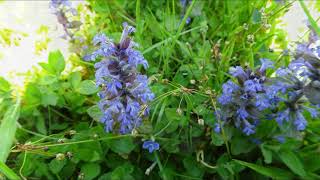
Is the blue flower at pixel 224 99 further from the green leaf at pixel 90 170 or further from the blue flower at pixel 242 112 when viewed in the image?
the green leaf at pixel 90 170

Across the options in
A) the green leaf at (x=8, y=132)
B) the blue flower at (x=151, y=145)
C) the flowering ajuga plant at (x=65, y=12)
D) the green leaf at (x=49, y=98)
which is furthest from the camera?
the flowering ajuga plant at (x=65, y=12)

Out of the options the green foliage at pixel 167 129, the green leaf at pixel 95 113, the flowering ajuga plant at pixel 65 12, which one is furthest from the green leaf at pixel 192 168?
the flowering ajuga plant at pixel 65 12

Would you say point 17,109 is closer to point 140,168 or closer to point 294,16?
point 140,168

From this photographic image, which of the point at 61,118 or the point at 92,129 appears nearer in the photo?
the point at 92,129

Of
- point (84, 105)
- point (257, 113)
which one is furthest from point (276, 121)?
point (84, 105)

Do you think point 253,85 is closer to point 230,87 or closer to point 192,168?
point 230,87

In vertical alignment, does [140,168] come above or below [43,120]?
below
